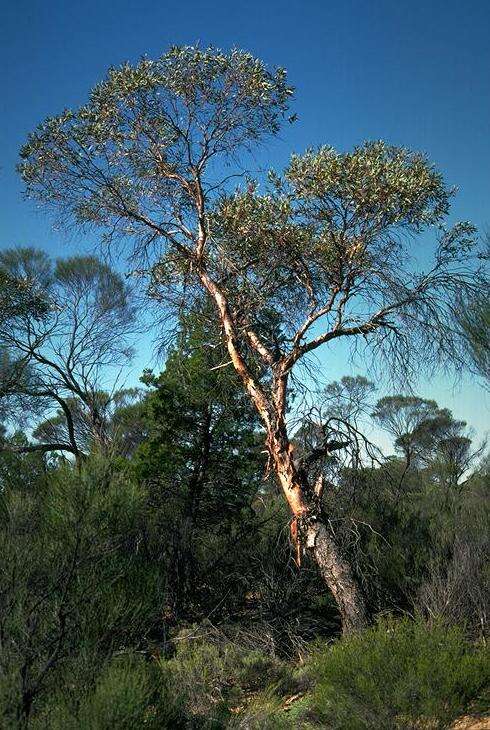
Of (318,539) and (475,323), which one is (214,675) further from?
(475,323)

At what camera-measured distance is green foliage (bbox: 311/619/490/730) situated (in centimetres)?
606

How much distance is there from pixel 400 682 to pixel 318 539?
10.6ft

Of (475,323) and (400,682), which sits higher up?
(475,323)

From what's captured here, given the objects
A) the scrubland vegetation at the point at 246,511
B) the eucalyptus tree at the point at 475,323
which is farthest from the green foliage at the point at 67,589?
the eucalyptus tree at the point at 475,323

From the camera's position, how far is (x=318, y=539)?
9.37 m

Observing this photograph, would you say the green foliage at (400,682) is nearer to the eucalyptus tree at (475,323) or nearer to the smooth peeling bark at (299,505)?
the smooth peeling bark at (299,505)

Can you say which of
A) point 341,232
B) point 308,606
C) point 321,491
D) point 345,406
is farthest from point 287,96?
point 308,606

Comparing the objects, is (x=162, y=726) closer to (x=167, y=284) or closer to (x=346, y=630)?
(x=346, y=630)

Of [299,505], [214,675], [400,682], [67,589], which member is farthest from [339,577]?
[67,589]

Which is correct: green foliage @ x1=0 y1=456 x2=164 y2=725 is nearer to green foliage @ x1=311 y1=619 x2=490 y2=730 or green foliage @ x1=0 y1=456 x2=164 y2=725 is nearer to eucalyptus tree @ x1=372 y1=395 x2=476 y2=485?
green foliage @ x1=311 y1=619 x2=490 y2=730

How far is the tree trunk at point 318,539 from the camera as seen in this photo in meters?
8.98

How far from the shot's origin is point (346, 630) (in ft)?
29.0

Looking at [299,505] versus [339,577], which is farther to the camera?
[299,505]

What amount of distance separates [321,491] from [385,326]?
8.71 feet
